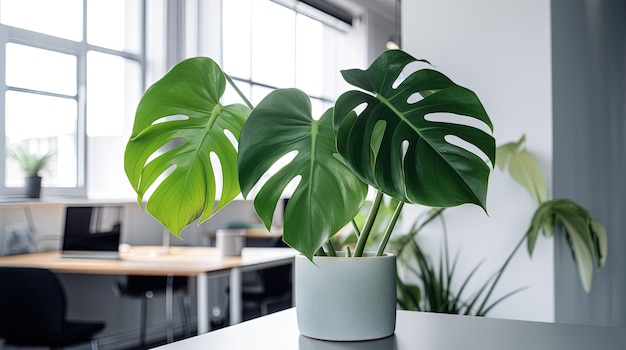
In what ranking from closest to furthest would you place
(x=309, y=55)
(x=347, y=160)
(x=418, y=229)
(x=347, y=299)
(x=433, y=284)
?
1. (x=347, y=160)
2. (x=347, y=299)
3. (x=433, y=284)
4. (x=418, y=229)
5. (x=309, y=55)

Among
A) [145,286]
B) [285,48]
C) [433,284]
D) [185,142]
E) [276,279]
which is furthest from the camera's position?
[285,48]

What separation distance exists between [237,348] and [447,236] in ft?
6.77

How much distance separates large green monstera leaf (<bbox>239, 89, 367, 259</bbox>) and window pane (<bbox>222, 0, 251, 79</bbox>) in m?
5.27

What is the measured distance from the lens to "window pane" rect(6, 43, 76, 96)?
4.42m

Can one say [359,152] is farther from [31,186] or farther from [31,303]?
[31,186]

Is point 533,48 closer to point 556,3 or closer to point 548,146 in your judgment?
point 556,3

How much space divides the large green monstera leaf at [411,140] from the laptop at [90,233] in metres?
3.40

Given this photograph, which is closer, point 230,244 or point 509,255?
point 509,255

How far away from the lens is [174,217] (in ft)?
3.55

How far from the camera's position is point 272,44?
21.9ft

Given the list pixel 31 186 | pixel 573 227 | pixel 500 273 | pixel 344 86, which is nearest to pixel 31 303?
pixel 31 186

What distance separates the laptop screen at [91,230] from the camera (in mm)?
4051

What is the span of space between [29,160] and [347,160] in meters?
3.94

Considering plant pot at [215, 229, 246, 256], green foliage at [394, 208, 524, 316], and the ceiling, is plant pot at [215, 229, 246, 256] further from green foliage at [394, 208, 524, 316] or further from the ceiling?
the ceiling
